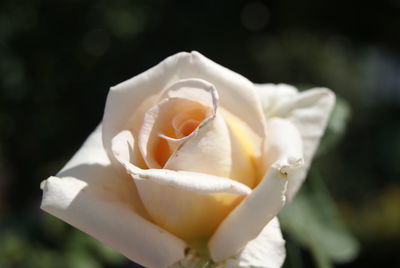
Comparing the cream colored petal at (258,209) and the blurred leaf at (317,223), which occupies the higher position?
the cream colored petal at (258,209)

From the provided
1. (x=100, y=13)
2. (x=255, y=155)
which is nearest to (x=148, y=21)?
(x=100, y=13)

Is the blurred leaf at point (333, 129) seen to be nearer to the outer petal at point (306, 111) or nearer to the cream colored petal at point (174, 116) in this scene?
the outer petal at point (306, 111)

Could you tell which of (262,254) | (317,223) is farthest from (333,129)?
(262,254)

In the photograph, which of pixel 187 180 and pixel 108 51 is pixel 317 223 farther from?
pixel 108 51

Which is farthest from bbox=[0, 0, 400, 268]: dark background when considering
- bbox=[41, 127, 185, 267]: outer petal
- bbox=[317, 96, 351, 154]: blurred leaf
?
bbox=[41, 127, 185, 267]: outer petal

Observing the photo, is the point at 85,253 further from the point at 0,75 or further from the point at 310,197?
the point at 0,75

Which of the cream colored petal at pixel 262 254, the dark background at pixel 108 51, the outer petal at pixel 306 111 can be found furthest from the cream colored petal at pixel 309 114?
the dark background at pixel 108 51

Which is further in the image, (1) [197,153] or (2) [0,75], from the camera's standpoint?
(2) [0,75]

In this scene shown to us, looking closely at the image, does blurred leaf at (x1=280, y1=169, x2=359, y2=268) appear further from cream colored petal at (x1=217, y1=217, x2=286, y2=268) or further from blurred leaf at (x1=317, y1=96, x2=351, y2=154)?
cream colored petal at (x1=217, y1=217, x2=286, y2=268)
